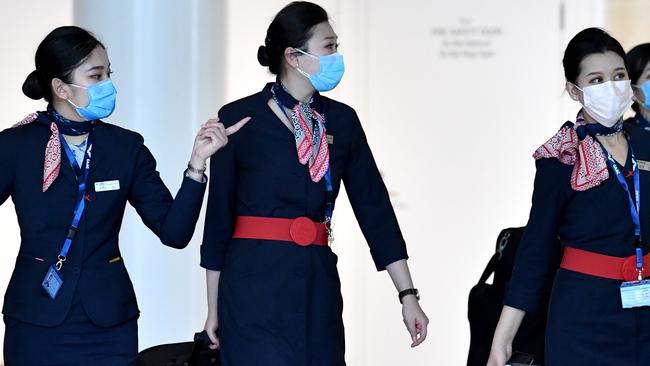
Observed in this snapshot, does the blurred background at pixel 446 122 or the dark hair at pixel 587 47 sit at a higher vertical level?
the dark hair at pixel 587 47

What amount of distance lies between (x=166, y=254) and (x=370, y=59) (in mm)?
2084

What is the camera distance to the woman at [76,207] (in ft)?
11.0

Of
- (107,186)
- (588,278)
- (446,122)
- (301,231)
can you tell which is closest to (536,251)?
(588,278)

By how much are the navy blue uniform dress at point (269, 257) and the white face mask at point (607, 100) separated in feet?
2.45

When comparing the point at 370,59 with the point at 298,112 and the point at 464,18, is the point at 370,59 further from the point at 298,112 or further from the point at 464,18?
the point at 298,112

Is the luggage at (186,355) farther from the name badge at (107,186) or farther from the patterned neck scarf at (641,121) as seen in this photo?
the patterned neck scarf at (641,121)

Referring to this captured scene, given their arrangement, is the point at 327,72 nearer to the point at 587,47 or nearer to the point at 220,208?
the point at 220,208

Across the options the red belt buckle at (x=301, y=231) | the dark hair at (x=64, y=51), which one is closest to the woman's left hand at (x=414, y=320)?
the red belt buckle at (x=301, y=231)

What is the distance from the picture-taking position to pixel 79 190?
11.2ft

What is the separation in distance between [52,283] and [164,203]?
1.31 feet

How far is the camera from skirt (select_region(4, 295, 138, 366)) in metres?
3.36

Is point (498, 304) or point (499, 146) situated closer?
point (498, 304)

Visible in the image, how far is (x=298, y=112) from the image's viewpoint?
11.8 ft

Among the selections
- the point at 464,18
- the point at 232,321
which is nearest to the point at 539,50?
the point at 464,18
